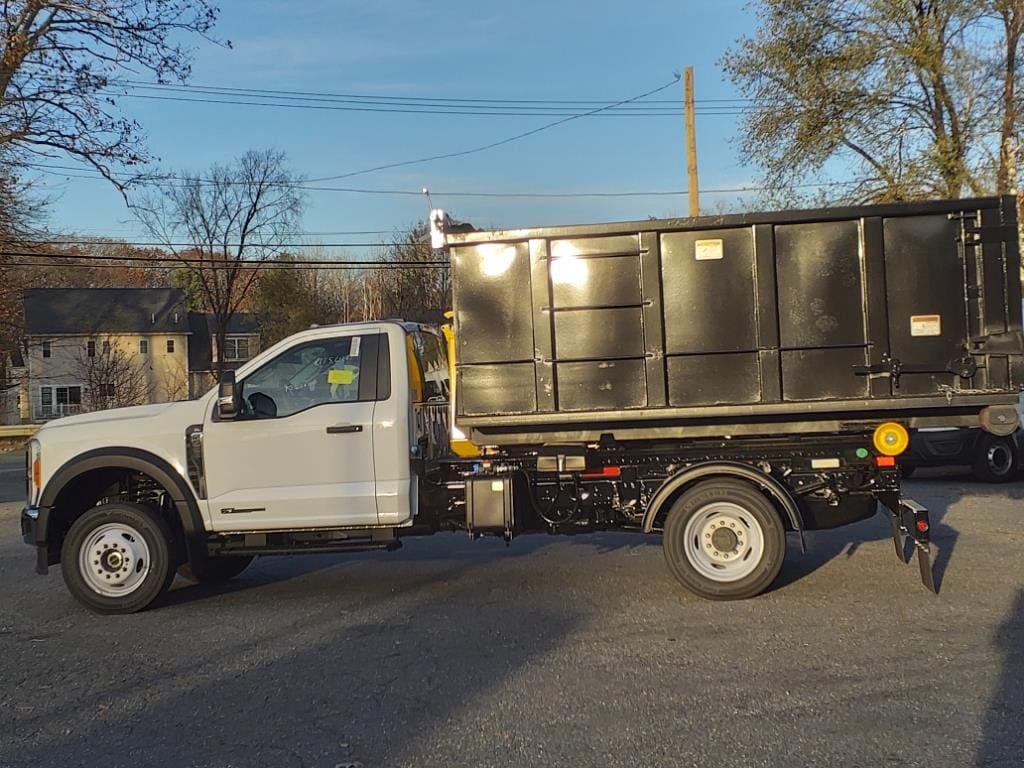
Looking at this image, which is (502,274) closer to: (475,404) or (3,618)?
(475,404)

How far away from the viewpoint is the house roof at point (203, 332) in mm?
60719

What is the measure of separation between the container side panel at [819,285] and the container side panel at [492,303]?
1.86 m

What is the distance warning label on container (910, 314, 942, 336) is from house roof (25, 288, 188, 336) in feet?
178

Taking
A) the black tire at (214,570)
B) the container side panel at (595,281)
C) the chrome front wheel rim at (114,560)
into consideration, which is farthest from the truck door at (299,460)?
the container side panel at (595,281)

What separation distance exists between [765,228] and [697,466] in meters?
1.82

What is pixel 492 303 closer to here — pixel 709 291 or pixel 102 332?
pixel 709 291

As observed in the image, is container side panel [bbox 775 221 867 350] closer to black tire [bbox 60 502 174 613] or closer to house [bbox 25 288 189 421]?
black tire [bbox 60 502 174 613]

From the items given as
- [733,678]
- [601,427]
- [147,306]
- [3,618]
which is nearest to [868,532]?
[601,427]

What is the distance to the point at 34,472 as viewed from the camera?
709cm

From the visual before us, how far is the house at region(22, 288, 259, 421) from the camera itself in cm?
5391

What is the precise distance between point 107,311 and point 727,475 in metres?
58.1

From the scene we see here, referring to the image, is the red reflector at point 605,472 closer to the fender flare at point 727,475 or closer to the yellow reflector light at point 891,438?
the fender flare at point 727,475

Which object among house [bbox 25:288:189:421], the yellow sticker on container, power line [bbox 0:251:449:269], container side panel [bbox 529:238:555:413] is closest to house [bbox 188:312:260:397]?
house [bbox 25:288:189:421]

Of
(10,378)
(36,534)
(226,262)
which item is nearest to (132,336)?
(226,262)
